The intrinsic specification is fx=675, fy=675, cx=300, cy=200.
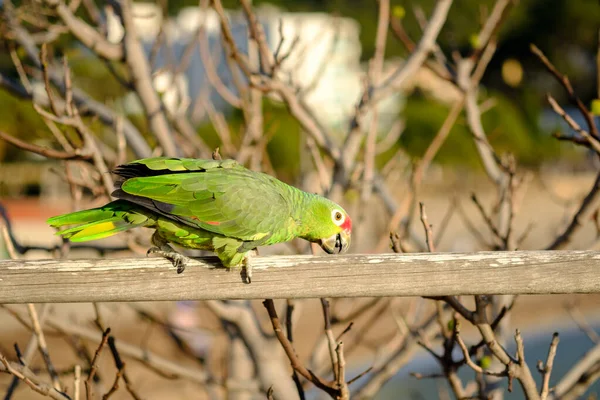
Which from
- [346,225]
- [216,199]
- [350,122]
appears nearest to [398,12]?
[350,122]

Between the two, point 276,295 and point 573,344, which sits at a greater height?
point 573,344

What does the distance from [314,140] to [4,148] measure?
20.6 meters

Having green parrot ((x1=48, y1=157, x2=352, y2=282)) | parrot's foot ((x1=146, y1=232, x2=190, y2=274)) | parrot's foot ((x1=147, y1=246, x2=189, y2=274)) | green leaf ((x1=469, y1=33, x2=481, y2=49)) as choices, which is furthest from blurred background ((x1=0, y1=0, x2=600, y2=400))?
parrot's foot ((x1=147, y1=246, x2=189, y2=274))

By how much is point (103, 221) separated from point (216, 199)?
0.36 metres

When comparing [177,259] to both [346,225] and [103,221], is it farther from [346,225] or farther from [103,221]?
[346,225]

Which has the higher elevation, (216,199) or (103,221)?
(216,199)

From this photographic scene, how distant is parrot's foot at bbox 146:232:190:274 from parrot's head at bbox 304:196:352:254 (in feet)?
1.71

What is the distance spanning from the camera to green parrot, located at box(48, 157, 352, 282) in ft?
6.79

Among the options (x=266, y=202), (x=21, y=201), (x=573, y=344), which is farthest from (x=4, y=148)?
(x=266, y=202)

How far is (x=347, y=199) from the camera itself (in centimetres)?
330

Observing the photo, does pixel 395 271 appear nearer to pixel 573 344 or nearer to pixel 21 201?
pixel 573 344

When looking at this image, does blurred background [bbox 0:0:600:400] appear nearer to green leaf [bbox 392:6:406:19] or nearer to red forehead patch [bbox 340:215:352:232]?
green leaf [bbox 392:6:406:19]

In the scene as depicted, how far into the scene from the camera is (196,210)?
218 centimetres

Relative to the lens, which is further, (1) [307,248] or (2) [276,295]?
(1) [307,248]
